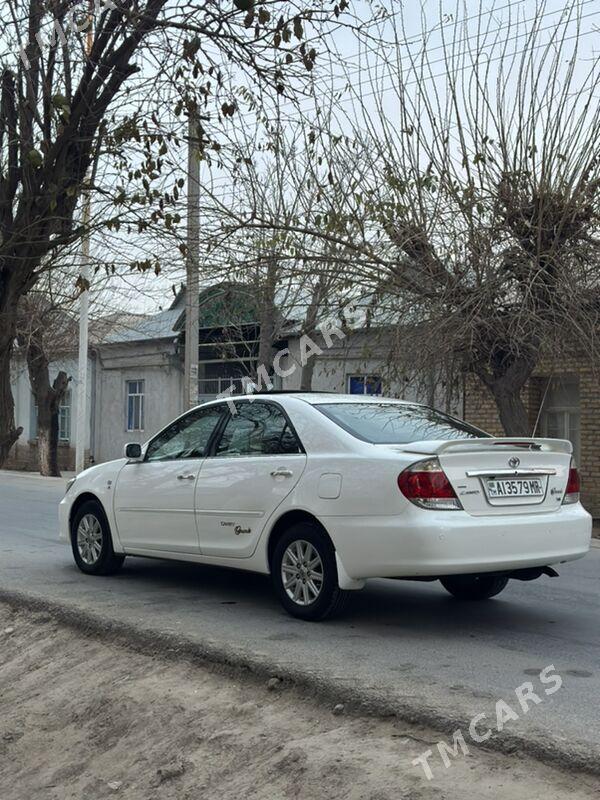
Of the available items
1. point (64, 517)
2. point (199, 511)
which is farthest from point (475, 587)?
point (64, 517)

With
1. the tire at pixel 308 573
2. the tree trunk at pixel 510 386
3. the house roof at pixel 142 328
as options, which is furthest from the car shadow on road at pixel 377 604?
the house roof at pixel 142 328

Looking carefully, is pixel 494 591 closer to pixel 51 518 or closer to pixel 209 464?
pixel 209 464

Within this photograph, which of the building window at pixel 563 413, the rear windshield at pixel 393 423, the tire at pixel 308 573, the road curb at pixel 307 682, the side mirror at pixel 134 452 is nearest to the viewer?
the road curb at pixel 307 682

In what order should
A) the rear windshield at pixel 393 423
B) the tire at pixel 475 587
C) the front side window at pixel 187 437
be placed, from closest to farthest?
the rear windshield at pixel 393 423
the tire at pixel 475 587
the front side window at pixel 187 437

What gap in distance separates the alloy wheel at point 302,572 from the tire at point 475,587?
4.52 ft

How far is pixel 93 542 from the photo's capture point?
9094 millimetres

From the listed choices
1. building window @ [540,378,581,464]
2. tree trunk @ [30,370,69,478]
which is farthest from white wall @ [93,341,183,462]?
building window @ [540,378,581,464]

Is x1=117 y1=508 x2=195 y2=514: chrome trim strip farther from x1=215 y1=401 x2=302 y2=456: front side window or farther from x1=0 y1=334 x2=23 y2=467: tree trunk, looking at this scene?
x1=0 y1=334 x2=23 y2=467: tree trunk

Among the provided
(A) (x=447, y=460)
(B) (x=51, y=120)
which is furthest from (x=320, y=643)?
(B) (x=51, y=120)

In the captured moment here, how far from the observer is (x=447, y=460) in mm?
6414

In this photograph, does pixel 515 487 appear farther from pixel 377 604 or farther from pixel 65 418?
pixel 65 418

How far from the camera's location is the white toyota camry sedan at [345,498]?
20.9ft

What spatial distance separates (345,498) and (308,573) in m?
0.65

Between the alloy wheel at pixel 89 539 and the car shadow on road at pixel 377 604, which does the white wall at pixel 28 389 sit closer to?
the alloy wheel at pixel 89 539
